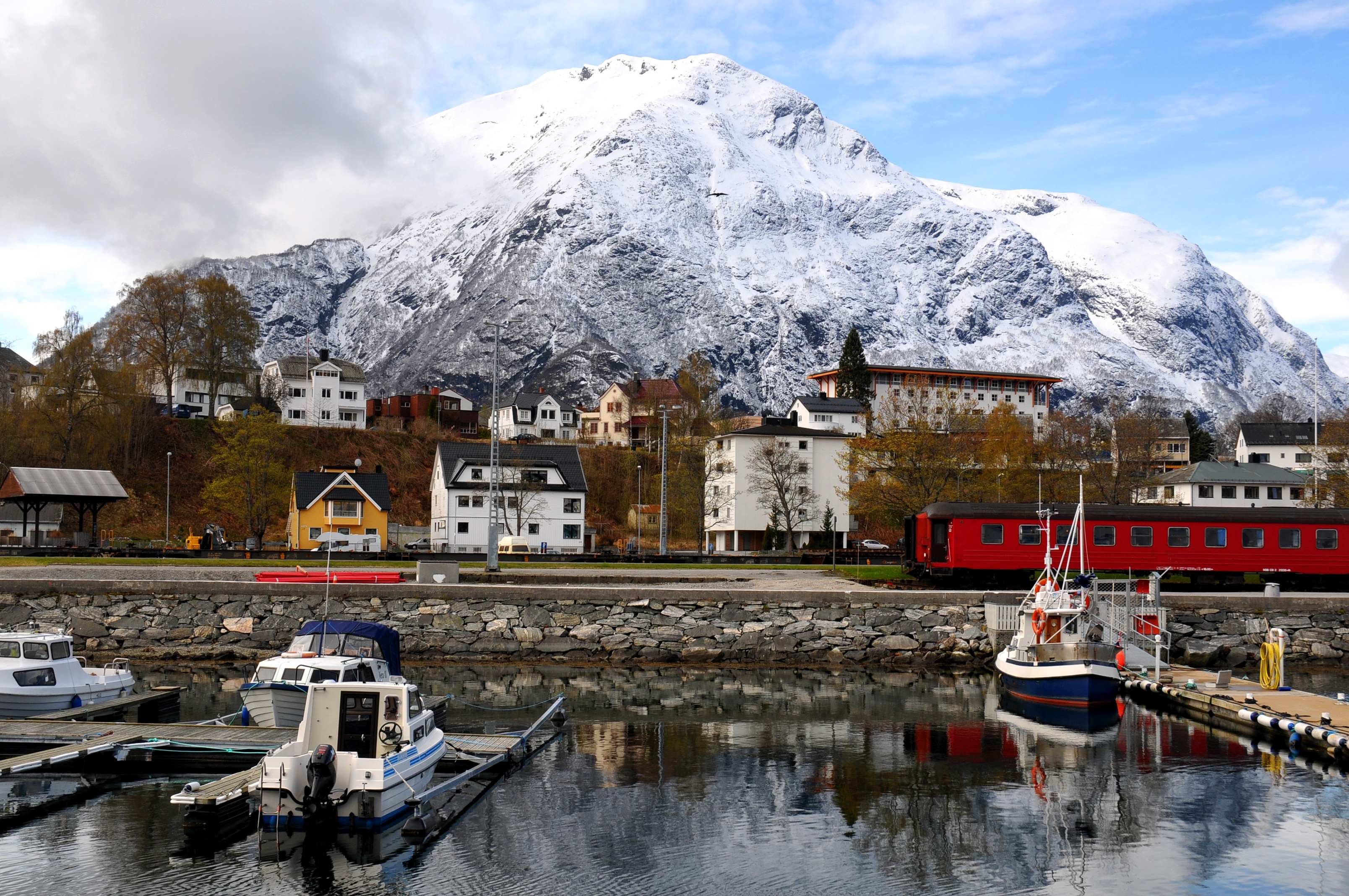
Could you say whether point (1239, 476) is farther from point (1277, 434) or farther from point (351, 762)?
point (351, 762)

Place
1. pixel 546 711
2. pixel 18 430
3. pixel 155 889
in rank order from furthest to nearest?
pixel 18 430, pixel 546 711, pixel 155 889

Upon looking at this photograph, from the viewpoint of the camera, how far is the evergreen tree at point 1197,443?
14338 cm

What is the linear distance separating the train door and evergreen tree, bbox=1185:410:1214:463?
363 feet

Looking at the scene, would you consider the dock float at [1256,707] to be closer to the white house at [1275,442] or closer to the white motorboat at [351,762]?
the white motorboat at [351,762]

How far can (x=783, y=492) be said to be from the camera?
8706 centimetres

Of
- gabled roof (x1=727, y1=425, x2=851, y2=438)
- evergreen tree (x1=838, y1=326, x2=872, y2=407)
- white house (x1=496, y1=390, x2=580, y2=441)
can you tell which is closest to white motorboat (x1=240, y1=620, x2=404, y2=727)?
gabled roof (x1=727, y1=425, x2=851, y2=438)

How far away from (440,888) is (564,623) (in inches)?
872

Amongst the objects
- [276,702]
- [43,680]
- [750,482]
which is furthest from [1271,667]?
[750,482]

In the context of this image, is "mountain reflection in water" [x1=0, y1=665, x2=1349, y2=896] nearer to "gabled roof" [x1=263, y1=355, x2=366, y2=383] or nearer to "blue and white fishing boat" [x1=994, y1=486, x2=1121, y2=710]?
"blue and white fishing boat" [x1=994, y1=486, x2=1121, y2=710]

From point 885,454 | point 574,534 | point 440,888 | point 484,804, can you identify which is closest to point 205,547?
point 574,534

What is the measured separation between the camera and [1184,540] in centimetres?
4619

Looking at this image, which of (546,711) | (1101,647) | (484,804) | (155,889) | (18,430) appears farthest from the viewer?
(18,430)

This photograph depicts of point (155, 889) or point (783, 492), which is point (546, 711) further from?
point (783, 492)

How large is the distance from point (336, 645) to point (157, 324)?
83.7 m
